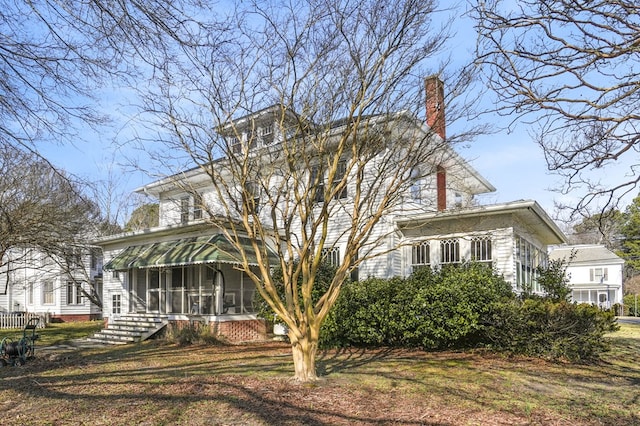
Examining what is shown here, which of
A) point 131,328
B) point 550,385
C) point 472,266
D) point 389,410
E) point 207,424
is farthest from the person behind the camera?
point 131,328

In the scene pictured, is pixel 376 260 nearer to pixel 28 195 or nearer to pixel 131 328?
pixel 131 328

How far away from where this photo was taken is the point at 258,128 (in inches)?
417

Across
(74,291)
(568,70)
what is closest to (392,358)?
(568,70)

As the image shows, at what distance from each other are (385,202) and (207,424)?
4.76 metres

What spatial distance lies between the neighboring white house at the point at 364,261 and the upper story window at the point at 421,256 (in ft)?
0.11

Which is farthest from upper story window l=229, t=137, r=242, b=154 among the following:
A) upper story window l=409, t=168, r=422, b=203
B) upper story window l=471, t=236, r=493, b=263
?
upper story window l=471, t=236, r=493, b=263

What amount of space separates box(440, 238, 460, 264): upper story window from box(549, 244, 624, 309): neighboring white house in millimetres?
29517

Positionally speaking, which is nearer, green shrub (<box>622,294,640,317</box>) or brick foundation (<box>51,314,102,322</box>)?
brick foundation (<box>51,314,102,322</box>)

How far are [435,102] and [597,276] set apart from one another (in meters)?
39.7

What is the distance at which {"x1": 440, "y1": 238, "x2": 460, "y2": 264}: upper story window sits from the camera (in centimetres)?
1576

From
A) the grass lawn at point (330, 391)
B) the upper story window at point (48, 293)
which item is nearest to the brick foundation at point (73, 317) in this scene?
the upper story window at point (48, 293)

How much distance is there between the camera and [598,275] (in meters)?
43.2

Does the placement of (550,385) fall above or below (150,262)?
below

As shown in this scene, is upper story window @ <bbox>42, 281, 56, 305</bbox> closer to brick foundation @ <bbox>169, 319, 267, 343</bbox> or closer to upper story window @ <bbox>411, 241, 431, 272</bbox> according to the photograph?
brick foundation @ <bbox>169, 319, 267, 343</bbox>
